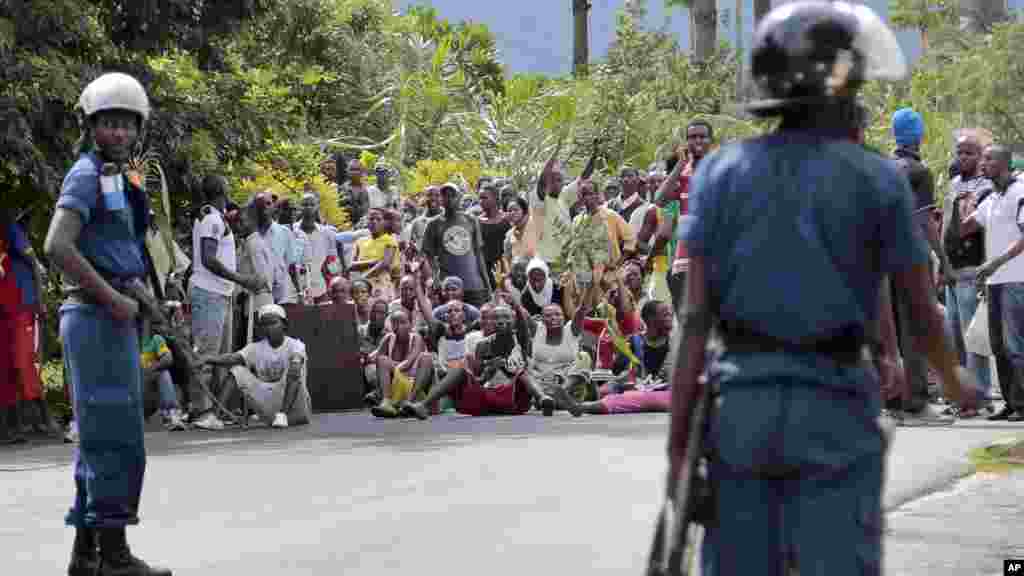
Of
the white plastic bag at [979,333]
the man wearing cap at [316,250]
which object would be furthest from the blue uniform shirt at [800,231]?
the man wearing cap at [316,250]

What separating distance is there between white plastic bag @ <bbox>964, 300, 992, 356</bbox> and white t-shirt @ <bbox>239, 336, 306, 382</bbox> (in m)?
4.83

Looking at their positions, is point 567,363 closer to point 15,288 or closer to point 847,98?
point 15,288

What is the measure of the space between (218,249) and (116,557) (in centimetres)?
919

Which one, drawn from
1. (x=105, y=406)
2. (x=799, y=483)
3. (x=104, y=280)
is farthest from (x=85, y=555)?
(x=799, y=483)

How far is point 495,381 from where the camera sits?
1792cm

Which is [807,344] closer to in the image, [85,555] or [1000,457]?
[85,555]

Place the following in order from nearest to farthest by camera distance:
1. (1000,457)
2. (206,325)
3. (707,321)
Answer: (707,321), (1000,457), (206,325)

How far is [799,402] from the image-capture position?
16.1 feet

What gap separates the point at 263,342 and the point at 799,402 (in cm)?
1299

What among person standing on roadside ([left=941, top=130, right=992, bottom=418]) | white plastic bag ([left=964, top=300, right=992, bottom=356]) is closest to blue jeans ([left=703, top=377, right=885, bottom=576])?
person standing on roadside ([left=941, top=130, right=992, bottom=418])

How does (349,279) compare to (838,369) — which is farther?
(349,279)

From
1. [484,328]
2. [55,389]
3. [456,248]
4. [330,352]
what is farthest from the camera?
[55,389]

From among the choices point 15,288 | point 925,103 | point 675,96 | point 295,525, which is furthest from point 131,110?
point 675,96

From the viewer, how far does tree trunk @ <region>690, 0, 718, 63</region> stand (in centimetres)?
3509
